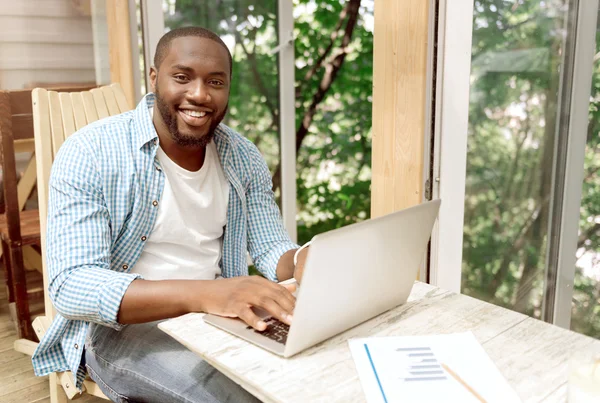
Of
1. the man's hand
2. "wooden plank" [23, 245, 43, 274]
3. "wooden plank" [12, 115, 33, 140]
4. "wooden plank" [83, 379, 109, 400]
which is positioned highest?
"wooden plank" [12, 115, 33, 140]

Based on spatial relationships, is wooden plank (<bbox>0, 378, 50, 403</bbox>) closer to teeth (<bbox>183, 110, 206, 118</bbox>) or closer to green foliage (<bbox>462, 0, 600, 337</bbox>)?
teeth (<bbox>183, 110, 206, 118</bbox>)

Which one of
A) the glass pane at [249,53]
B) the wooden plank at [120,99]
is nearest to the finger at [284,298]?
the wooden plank at [120,99]

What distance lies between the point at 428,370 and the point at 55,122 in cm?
137

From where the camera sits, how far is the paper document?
882 millimetres

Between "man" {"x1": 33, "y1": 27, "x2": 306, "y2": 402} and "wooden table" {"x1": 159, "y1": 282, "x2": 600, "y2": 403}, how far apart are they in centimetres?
9

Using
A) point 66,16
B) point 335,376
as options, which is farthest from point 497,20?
point 66,16

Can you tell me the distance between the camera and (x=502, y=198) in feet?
6.42

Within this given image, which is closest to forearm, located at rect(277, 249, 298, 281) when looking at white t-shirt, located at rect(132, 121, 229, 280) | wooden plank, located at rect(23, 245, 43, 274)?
white t-shirt, located at rect(132, 121, 229, 280)

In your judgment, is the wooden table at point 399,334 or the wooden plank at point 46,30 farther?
the wooden plank at point 46,30

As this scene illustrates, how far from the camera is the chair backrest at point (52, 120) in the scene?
173 centimetres

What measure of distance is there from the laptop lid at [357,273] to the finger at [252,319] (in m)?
0.09

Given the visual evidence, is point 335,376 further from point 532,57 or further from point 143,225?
point 532,57

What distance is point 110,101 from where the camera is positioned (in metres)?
2.13

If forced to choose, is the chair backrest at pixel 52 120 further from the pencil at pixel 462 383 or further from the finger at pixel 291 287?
the pencil at pixel 462 383
